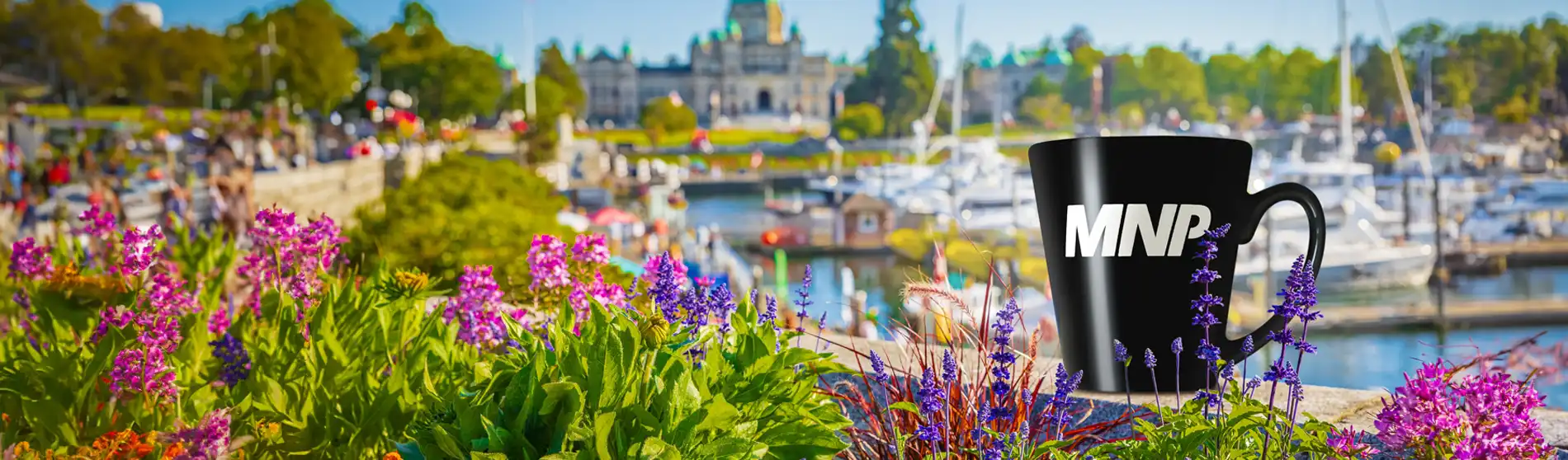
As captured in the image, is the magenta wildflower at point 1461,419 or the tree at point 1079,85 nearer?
the magenta wildflower at point 1461,419

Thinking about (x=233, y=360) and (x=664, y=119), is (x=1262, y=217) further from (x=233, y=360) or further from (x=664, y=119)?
(x=664, y=119)

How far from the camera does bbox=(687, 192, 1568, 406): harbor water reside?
24.3 metres

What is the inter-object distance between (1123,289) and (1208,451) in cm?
30

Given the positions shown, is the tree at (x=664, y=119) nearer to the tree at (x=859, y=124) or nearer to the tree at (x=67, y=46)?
the tree at (x=859, y=124)

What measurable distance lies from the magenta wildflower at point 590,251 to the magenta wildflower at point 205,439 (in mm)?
742

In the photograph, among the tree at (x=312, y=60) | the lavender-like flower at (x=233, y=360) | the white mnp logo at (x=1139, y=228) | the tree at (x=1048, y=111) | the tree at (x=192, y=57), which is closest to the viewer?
the white mnp logo at (x=1139, y=228)

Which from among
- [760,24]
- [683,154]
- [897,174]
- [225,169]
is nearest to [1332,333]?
[225,169]

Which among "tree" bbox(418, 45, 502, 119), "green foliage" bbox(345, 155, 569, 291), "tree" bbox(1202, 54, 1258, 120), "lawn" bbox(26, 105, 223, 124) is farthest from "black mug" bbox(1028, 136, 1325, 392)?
"tree" bbox(1202, 54, 1258, 120)

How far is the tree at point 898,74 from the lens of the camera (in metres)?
104

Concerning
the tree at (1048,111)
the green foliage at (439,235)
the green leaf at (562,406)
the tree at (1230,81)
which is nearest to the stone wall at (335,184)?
the green foliage at (439,235)

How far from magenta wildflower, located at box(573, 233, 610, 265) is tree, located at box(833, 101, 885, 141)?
9765 centimetres

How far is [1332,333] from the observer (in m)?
25.7

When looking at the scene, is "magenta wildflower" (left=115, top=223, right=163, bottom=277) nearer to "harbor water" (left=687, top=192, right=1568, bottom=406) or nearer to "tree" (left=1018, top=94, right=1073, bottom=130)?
"harbor water" (left=687, top=192, right=1568, bottom=406)

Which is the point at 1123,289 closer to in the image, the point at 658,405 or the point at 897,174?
the point at 658,405
